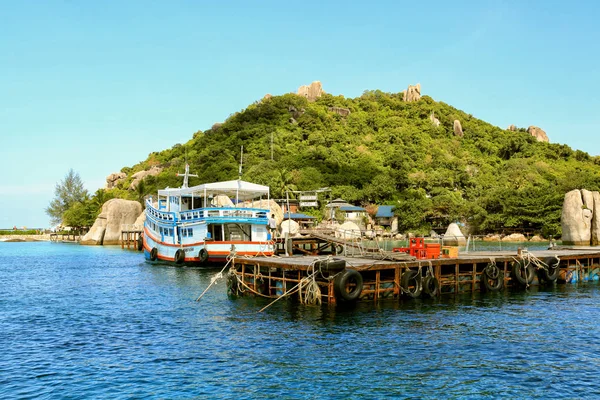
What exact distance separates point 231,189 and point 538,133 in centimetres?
Answer: 15782

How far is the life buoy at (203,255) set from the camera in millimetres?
44825

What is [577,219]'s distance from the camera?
7606 cm

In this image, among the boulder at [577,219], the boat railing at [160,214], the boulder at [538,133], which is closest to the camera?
the boat railing at [160,214]

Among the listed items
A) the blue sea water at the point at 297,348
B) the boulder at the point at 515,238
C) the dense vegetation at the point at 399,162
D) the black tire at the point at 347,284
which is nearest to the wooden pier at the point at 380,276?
the black tire at the point at 347,284

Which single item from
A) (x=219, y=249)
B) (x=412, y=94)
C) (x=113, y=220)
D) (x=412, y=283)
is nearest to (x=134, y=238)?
(x=113, y=220)

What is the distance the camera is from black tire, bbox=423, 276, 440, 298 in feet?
94.8

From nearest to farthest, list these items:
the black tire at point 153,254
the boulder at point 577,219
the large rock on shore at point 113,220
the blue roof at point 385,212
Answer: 1. the black tire at point 153,254
2. the boulder at point 577,219
3. the large rock on shore at point 113,220
4. the blue roof at point 385,212

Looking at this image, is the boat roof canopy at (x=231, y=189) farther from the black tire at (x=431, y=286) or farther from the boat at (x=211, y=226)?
the black tire at (x=431, y=286)

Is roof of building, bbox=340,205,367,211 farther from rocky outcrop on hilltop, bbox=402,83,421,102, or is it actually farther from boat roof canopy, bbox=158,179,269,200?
rocky outcrop on hilltop, bbox=402,83,421,102

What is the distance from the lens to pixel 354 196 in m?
116

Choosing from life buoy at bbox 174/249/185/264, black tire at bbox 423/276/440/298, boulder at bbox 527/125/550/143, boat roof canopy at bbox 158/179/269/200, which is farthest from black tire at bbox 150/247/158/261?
boulder at bbox 527/125/550/143

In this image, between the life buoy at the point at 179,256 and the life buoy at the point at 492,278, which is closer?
the life buoy at the point at 492,278

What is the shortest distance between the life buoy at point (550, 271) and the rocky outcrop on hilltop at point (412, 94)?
167m

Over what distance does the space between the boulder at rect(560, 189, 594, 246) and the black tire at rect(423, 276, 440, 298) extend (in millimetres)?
56774
